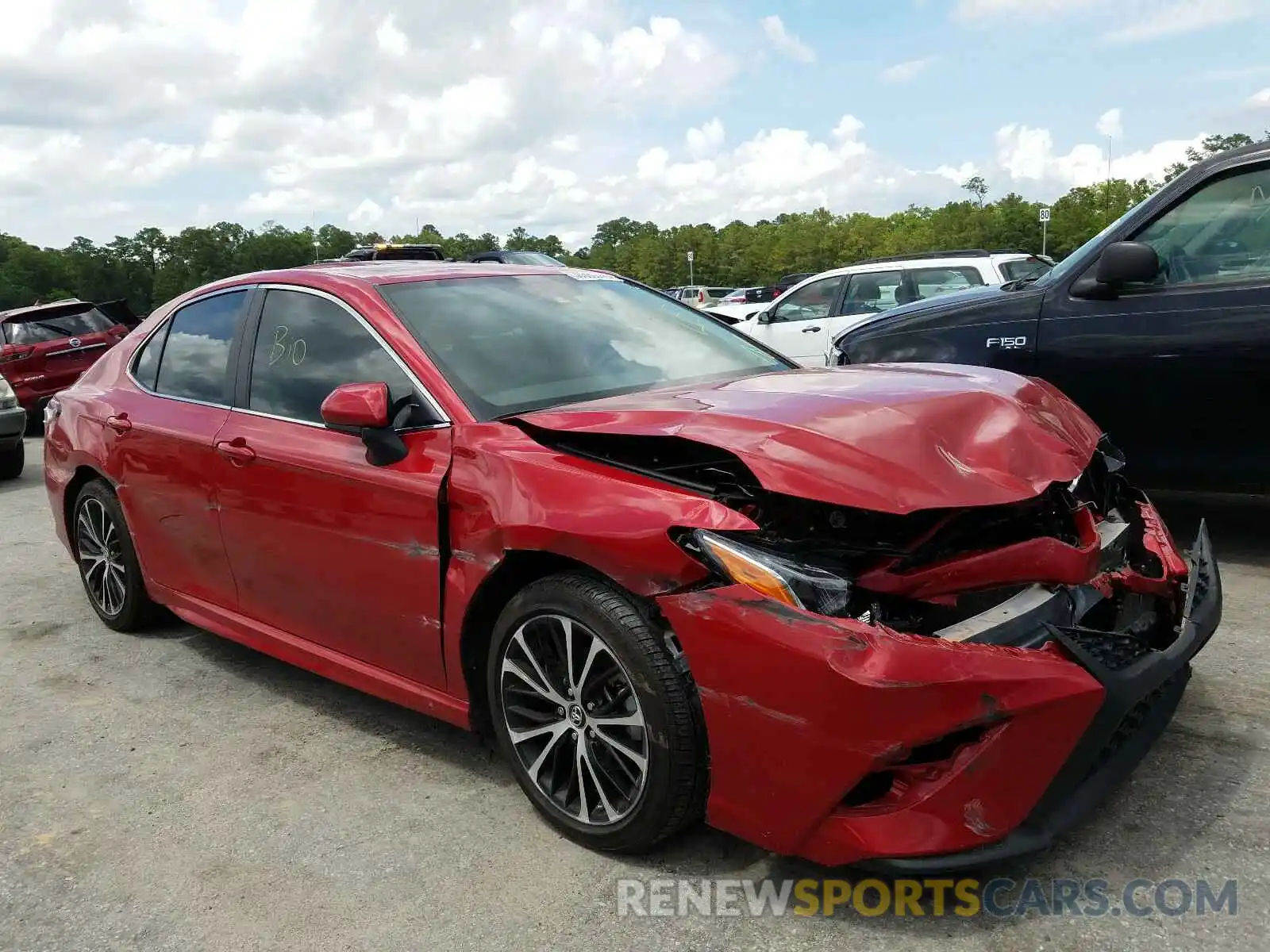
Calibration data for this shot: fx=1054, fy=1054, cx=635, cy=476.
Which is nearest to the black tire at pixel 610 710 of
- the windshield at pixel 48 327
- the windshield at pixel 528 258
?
the windshield at pixel 528 258

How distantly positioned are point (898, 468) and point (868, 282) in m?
9.16

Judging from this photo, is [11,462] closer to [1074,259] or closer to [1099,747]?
[1074,259]

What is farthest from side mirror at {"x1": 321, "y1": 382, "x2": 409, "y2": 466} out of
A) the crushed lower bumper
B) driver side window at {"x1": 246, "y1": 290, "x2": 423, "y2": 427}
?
the crushed lower bumper

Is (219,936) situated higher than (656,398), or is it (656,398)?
(656,398)

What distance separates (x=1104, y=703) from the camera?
228 cm

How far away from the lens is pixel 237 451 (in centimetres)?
371

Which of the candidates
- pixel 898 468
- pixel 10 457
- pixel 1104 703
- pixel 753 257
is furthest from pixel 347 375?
pixel 753 257

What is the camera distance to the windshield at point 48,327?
14109 mm

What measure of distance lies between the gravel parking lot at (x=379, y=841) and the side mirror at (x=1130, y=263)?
5.18 feet

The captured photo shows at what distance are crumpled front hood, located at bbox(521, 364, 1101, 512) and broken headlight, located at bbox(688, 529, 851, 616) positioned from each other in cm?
16

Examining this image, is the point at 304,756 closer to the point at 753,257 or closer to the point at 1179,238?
the point at 1179,238

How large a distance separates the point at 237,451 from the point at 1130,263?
3.95 m

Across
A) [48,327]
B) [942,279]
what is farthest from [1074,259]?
[48,327]

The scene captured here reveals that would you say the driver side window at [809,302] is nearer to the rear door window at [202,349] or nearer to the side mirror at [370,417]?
the rear door window at [202,349]
